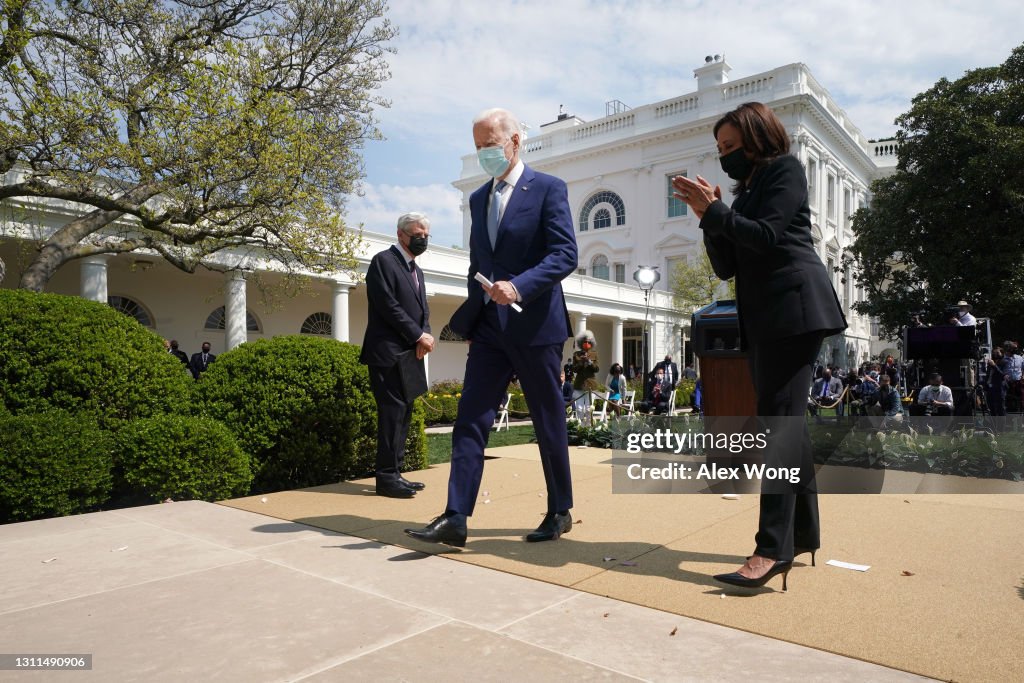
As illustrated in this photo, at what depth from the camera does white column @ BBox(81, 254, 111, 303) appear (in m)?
15.2

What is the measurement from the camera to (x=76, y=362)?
441 cm

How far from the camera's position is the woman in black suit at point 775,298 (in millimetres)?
2635

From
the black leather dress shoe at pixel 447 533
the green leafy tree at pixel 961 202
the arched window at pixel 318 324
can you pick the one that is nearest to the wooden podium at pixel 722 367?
the black leather dress shoe at pixel 447 533

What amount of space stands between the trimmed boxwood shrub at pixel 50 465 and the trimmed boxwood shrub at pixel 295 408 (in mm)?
985

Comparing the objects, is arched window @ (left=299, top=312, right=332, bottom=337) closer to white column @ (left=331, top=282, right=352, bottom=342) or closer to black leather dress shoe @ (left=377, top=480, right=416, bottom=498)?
white column @ (left=331, top=282, right=352, bottom=342)

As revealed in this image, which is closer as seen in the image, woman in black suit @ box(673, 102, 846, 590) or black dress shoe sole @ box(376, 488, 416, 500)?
woman in black suit @ box(673, 102, 846, 590)

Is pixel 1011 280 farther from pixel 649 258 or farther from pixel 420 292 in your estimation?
pixel 420 292

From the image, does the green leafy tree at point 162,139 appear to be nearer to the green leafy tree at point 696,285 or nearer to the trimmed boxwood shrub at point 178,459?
the trimmed boxwood shrub at point 178,459

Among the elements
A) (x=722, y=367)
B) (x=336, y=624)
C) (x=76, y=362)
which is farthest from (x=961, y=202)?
(x=336, y=624)

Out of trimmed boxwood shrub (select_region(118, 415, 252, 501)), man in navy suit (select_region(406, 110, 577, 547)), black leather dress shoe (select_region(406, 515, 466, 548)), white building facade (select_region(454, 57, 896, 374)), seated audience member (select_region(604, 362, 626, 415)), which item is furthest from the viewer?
white building facade (select_region(454, 57, 896, 374))

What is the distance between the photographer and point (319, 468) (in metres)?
5.36

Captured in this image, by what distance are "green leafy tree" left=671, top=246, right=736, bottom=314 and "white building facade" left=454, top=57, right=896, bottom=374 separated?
0.99m

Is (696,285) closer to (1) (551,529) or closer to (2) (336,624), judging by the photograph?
(1) (551,529)

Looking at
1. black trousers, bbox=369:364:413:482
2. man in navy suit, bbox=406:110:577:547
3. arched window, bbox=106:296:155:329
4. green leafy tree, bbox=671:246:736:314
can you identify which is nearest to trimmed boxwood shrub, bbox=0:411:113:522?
black trousers, bbox=369:364:413:482
